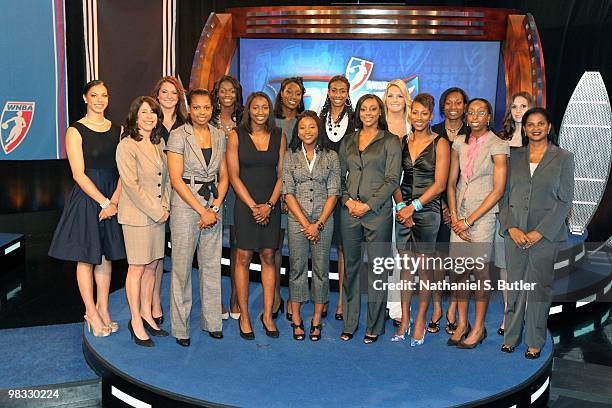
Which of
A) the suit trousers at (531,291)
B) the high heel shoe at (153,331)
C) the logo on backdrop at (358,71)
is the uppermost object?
the logo on backdrop at (358,71)

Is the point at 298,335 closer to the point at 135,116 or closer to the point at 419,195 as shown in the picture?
the point at 419,195

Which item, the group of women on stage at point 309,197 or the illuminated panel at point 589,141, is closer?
the group of women on stage at point 309,197

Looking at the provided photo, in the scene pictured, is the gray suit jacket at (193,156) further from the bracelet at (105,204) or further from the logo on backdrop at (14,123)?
the logo on backdrop at (14,123)

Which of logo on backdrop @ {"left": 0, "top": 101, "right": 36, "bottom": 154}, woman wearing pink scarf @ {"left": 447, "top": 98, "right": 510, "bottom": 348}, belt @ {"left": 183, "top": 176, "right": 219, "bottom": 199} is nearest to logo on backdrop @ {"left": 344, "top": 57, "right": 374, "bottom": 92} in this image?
woman wearing pink scarf @ {"left": 447, "top": 98, "right": 510, "bottom": 348}

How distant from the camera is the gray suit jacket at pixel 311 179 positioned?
3.70m

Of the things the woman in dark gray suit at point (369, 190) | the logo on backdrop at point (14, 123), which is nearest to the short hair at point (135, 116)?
the woman in dark gray suit at point (369, 190)

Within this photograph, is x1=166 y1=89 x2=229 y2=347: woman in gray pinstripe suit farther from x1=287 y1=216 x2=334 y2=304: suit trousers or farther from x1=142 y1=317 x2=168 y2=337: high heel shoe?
x1=287 y1=216 x2=334 y2=304: suit trousers

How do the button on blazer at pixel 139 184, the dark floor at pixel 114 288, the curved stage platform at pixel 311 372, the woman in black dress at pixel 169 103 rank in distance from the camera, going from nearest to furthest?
the curved stage platform at pixel 311 372 < the button on blazer at pixel 139 184 < the dark floor at pixel 114 288 < the woman in black dress at pixel 169 103

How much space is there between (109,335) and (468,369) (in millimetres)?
2085

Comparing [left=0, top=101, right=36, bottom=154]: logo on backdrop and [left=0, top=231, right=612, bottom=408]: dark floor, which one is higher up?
[left=0, top=101, right=36, bottom=154]: logo on backdrop

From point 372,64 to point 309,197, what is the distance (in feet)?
8.53

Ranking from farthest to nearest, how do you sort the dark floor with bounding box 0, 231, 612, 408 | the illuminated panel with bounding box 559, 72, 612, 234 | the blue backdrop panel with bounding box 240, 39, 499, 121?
the illuminated panel with bounding box 559, 72, 612, 234 → the blue backdrop panel with bounding box 240, 39, 499, 121 → the dark floor with bounding box 0, 231, 612, 408

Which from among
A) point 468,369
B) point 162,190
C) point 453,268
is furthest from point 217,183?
point 468,369

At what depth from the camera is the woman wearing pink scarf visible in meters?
3.65
